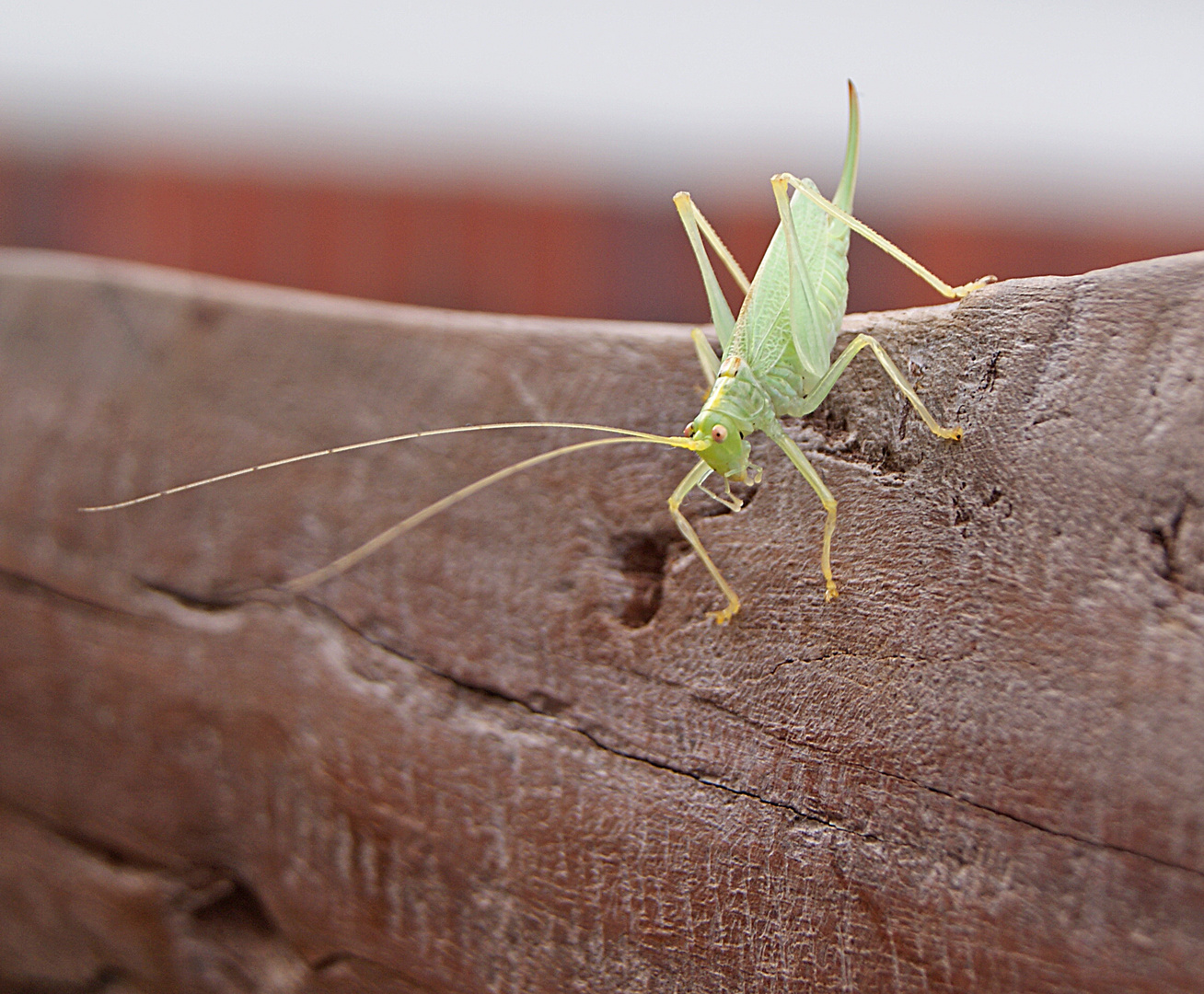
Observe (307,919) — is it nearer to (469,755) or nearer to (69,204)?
(469,755)

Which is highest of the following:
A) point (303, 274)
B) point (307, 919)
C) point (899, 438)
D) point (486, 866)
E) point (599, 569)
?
point (303, 274)

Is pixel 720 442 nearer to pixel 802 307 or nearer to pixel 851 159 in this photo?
pixel 802 307

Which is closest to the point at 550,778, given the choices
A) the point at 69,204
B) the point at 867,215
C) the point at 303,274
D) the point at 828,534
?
the point at 828,534

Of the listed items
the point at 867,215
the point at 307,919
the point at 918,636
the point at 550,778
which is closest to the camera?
the point at 918,636

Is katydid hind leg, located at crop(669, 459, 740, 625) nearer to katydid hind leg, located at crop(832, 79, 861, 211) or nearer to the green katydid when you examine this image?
the green katydid

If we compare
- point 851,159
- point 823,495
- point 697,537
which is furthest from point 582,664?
point 851,159

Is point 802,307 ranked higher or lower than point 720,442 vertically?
higher

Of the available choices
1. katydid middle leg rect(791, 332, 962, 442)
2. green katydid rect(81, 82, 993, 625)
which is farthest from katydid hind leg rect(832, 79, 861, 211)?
katydid middle leg rect(791, 332, 962, 442)

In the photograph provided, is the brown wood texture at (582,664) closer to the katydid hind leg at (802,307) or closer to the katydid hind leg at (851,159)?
the katydid hind leg at (802,307)
